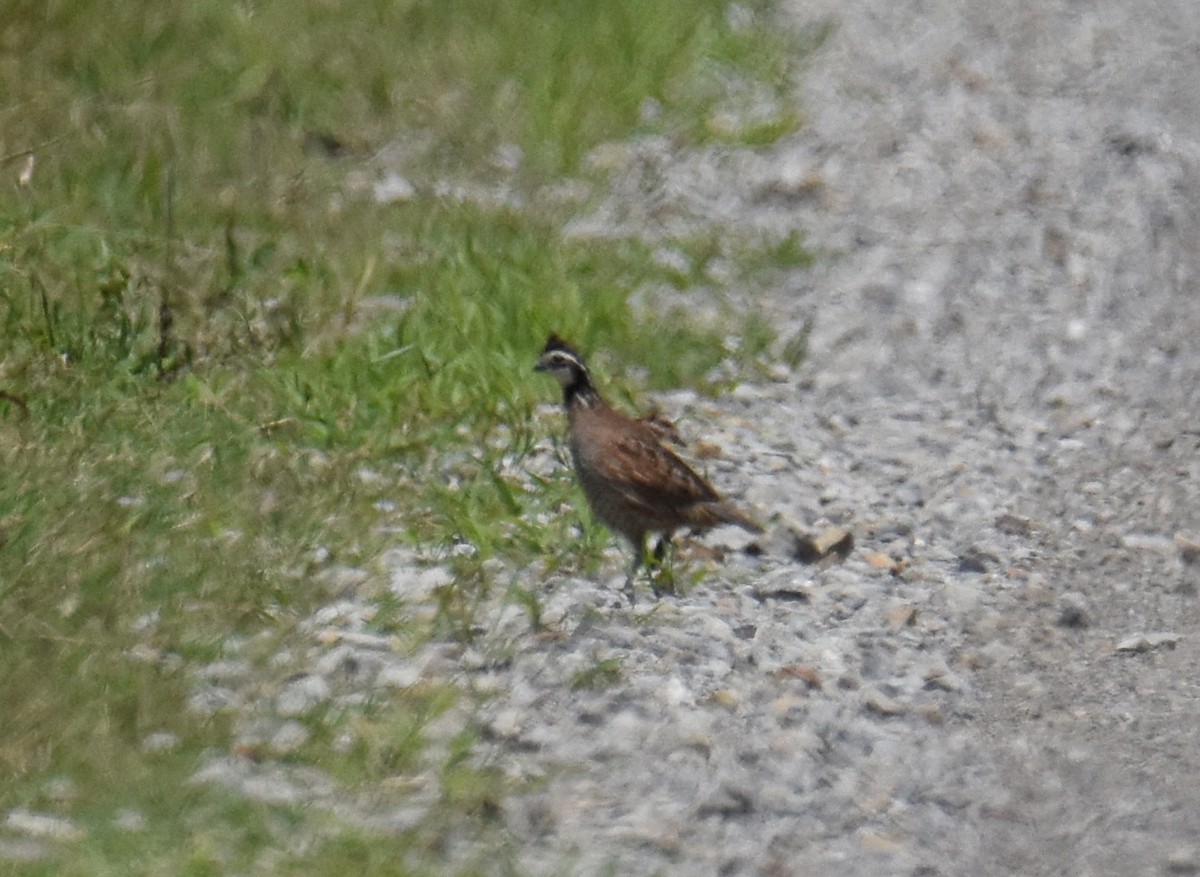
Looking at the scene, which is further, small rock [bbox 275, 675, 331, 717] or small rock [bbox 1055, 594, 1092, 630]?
small rock [bbox 1055, 594, 1092, 630]

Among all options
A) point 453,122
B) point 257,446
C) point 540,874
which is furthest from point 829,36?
point 540,874

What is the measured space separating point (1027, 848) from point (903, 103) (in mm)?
6860

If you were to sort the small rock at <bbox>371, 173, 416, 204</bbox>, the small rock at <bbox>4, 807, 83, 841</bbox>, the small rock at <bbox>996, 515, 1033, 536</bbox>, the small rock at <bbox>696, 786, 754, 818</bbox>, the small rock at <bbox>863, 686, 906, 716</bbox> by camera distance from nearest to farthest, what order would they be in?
1. the small rock at <bbox>4, 807, 83, 841</bbox>
2. the small rock at <bbox>696, 786, 754, 818</bbox>
3. the small rock at <bbox>863, 686, 906, 716</bbox>
4. the small rock at <bbox>996, 515, 1033, 536</bbox>
5. the small rock at <bbox>371, 173, 416, 204</bbox>

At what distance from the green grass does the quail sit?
0.72 ft

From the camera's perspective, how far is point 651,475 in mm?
7793

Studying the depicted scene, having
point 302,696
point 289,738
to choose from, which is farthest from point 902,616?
point 289,738

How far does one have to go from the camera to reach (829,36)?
511 inches

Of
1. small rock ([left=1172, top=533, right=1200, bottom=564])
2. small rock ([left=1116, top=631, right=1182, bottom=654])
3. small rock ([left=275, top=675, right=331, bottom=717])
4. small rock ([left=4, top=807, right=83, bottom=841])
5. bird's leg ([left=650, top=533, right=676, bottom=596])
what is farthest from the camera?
small rock ([left=1172, top=533, right=1200, bottom=564])

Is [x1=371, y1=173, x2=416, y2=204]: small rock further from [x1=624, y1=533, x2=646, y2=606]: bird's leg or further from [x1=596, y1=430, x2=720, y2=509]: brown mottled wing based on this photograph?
[x1=624, y1=533, x2=646, y2=606]: bird's leg

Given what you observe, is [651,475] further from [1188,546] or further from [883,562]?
[1188,546]

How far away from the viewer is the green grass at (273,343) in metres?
6.42

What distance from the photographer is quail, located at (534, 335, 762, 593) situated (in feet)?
25.6

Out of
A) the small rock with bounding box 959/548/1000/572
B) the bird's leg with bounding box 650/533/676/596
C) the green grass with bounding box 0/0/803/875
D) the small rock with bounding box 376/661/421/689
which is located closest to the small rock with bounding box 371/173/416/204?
the green grass with bounding box 0/0/803/875

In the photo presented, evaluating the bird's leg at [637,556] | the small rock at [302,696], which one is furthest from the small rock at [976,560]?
the small rock at [302,696]
